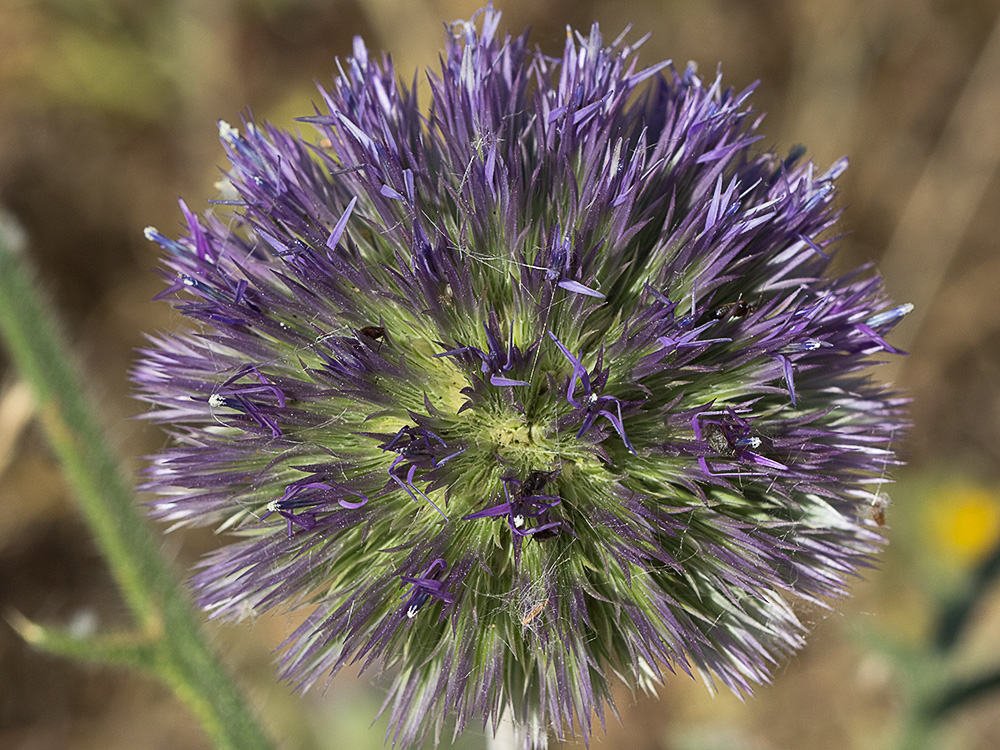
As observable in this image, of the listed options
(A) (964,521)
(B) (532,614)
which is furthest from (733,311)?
(A) (964,521)

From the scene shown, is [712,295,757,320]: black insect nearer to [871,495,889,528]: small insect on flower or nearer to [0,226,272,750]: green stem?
[871,495,889,528]: small insect on flower

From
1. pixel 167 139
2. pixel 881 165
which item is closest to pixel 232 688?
pixel 167 139

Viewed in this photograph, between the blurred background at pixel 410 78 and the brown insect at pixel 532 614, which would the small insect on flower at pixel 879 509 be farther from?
the blurred background at pixel 410 78

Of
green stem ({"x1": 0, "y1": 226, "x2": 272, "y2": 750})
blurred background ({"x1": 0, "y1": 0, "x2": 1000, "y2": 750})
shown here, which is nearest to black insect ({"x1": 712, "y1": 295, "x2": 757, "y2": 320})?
green stem ({"x1": 0, "y1": 226, "x2": 272, "y2": 750})

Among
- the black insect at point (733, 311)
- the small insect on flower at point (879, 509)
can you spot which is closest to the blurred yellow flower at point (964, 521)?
the small insect on flower at point (879, 509)

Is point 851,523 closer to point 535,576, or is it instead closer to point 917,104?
point 535,576
